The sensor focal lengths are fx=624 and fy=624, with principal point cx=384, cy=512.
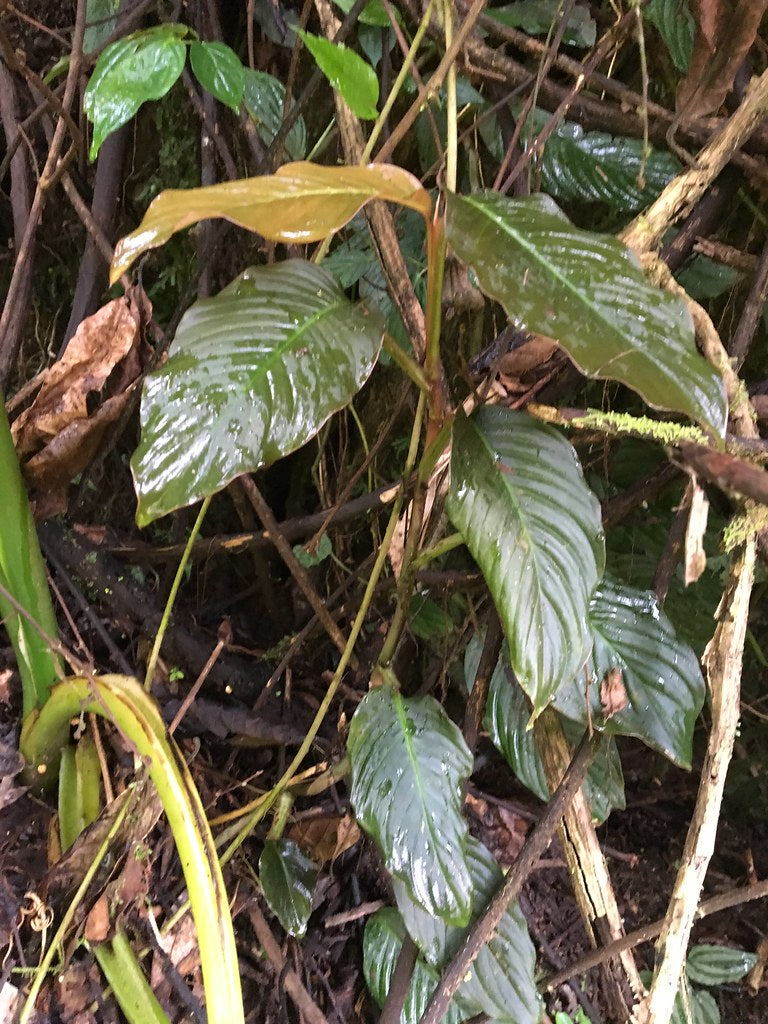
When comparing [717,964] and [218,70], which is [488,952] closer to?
[717,964]

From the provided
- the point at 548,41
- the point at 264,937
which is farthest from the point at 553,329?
the point at 264,937

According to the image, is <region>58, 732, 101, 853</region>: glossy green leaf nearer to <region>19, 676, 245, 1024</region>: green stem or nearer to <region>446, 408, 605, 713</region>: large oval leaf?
<region>19, 676, 245, 1024</region>: green stem

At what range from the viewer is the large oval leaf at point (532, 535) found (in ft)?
1.62

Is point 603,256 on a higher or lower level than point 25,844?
higher

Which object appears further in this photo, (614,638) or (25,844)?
(25,844)

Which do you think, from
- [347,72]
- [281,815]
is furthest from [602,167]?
[281,815]

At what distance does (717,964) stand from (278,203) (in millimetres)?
1275

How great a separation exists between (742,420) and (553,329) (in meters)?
0.30

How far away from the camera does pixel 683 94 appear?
2.59ft

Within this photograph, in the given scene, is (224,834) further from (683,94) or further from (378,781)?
(683,94)

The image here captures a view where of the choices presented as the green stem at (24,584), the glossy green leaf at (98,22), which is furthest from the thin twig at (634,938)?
the glossy green leaf at (98,22)

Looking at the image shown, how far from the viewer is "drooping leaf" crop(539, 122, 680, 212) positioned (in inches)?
32.4

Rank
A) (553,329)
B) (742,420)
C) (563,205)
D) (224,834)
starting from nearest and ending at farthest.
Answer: (553,329) < (742,420) < (224,834) < (563,205)

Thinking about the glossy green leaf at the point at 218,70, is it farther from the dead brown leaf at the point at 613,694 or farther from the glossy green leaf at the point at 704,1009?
the glossy green leaf at the point at 704,1009
